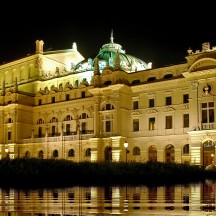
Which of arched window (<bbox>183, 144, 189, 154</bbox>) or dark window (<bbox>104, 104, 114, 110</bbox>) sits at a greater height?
dark window (<bbox>104, 104, 114, 110</bbox>)

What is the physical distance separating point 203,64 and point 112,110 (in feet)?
48.8

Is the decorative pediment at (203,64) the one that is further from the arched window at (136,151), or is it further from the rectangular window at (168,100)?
the arched window at (136,151)

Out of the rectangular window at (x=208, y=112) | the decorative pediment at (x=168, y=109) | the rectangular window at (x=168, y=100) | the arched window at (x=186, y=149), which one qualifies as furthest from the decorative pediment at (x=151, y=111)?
the rectangular window at (x=208, y=112)

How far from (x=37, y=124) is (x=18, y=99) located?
573 cm

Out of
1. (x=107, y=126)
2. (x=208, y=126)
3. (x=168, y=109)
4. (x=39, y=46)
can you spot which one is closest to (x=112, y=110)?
(x=107, y=126)

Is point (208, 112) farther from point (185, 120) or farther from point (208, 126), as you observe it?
point (185, 120)

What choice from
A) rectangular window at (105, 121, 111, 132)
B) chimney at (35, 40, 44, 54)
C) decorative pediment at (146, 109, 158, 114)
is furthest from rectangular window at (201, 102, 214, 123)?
chimney at (35, 40, 44, 54)

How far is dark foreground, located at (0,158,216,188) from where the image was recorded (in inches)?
899

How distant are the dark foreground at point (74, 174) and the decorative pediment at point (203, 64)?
83.3ft

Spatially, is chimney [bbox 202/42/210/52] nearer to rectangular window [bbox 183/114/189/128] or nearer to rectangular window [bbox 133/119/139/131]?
rectangular window [bbox 183/114/189/128]

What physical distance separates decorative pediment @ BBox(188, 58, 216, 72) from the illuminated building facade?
0.42 feet

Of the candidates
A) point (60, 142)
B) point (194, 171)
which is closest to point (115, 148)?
point (60, 142)

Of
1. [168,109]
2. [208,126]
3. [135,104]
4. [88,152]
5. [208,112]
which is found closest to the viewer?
[208,126]

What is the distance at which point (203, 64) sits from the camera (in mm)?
52500
